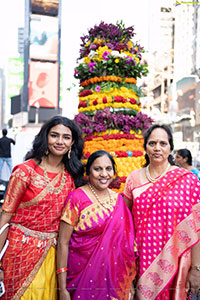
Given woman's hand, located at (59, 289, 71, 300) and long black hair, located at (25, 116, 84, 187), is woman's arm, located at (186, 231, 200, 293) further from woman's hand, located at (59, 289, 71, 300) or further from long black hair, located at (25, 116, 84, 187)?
long black hair, located at (25, 116, 84, 187)

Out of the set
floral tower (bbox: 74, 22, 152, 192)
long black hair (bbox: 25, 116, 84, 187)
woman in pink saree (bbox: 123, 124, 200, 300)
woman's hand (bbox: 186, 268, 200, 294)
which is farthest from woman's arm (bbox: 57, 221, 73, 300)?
floral tower (bbox: 74, 22, 152, 192)

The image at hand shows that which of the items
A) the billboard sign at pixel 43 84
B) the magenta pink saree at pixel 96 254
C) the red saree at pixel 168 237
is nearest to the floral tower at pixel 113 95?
the red saree at pixel 168 237

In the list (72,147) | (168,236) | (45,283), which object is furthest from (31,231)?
(168,236)

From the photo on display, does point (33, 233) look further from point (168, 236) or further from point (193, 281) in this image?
point (193, 281)

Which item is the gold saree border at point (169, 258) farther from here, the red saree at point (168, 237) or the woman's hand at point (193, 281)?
the woman's hand at point (193, 281)

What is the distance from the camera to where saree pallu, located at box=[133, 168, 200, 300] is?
6.42 feet

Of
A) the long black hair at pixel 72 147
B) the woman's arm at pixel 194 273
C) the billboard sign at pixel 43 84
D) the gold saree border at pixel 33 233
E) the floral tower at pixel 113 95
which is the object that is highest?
the billboard sign at pixel 43 84

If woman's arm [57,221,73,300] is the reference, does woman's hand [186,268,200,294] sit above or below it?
below

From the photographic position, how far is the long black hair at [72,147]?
6.60 ft

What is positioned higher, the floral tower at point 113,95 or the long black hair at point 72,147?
the floral tower at point 113,95

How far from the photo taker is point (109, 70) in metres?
4.50

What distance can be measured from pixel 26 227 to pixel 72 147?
66 cm

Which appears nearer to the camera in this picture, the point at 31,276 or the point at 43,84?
the point at 31,276

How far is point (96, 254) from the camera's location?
6.06 feet
